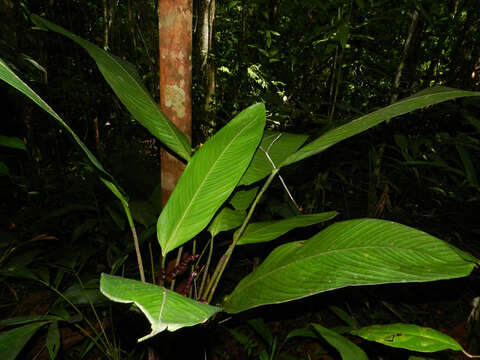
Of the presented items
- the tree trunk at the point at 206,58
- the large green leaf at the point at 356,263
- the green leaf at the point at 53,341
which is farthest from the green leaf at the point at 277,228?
the tree trunk at the point at 206,58

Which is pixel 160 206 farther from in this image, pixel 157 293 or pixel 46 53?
pixel 46 53

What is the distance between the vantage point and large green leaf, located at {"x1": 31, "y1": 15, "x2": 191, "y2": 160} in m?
0.76

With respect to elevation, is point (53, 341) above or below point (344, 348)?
below

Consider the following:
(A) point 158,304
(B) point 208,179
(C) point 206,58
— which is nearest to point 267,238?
(B) point 208,179

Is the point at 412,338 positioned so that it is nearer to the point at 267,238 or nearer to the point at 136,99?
the point at 267,238

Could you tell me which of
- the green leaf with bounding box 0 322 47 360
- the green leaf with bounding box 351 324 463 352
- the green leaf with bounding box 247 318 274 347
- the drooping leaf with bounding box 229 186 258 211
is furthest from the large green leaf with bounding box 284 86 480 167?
the green leaf with bounding box 0 322 47 360

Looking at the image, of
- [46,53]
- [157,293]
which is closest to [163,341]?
[157,293]

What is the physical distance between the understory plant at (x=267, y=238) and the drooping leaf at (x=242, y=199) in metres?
0.07

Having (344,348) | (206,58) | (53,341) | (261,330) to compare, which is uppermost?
(206,58)

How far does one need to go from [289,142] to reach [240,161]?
1.13ft

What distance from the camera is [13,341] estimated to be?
0.80m

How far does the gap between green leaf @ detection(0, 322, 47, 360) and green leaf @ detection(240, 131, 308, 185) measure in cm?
77

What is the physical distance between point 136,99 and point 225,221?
441mm

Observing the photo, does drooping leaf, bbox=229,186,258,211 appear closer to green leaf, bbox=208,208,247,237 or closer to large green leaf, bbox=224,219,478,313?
green leaf, bbox=208,208,247,237
